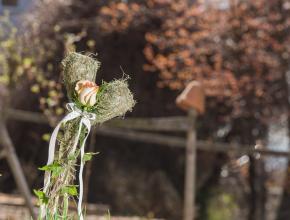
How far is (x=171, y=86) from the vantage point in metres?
6.84

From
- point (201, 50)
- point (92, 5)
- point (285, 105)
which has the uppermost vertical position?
point (92, 5)

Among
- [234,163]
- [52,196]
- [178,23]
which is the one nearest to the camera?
[52,196]

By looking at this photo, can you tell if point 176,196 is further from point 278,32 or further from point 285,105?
point 278,32

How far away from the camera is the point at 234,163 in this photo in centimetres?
807

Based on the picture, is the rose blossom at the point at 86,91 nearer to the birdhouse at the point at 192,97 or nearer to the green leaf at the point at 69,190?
the green leaf at the point at 69,190

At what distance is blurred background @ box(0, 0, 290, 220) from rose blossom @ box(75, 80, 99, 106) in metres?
4.60

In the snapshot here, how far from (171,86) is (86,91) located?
5.36 meters

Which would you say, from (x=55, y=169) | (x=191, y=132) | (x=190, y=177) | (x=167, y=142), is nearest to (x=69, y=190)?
(x=55, y=169)

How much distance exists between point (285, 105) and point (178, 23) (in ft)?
5.30

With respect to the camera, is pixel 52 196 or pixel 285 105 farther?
pixel 285 105

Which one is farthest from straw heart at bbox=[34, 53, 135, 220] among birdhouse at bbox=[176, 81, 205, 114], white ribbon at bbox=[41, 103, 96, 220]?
birdhouse at bbox=[176, 81, 205, 114]

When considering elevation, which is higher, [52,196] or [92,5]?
[92,5]

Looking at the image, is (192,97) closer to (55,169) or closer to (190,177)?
(190,177)

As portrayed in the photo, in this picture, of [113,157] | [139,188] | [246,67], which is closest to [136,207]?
[139,188]
